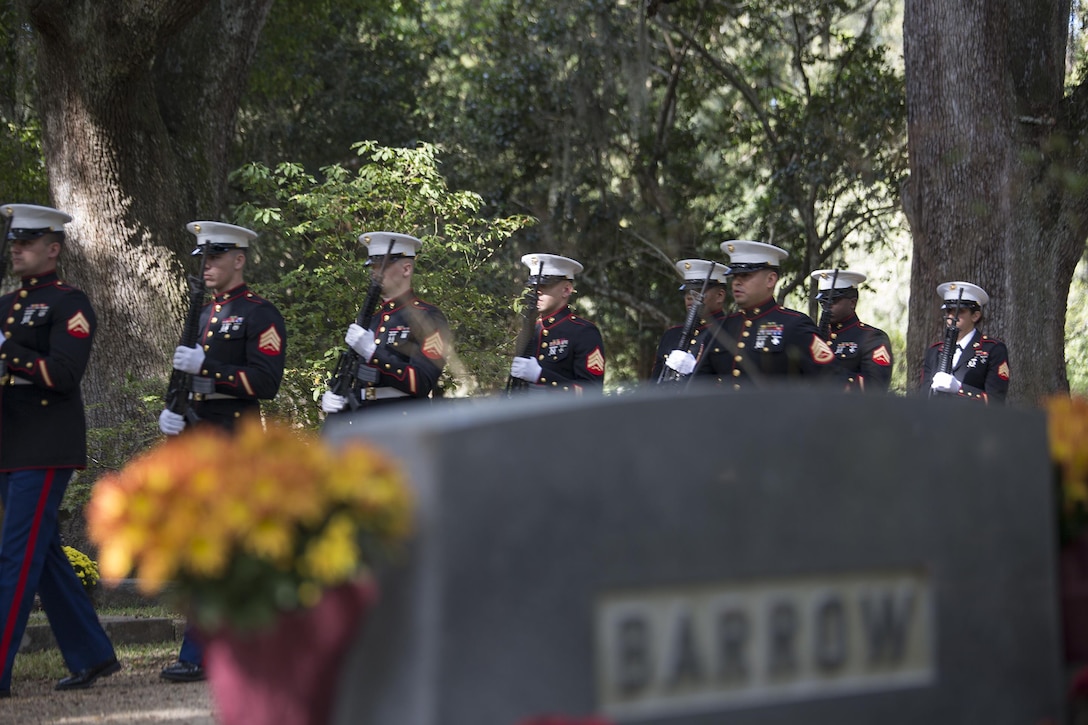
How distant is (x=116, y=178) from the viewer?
10164 millimetres

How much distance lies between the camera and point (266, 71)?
15648mm

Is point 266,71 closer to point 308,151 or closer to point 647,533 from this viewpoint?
point 308,151

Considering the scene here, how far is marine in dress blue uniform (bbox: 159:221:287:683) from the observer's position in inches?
252

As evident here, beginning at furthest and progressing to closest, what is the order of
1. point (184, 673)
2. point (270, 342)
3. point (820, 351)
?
point (820, 351)
point (270, 342)
point (184, 673)

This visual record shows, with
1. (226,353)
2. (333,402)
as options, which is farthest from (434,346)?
(226,353)

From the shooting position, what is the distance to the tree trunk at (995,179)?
10.6 metres

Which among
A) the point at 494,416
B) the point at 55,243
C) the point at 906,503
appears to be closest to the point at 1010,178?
the point at 55,243

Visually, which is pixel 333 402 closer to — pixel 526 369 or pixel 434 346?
pixel 434 346

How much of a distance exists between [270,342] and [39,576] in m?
1.54

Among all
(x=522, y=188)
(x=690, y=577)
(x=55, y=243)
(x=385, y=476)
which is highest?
(x=522, y=188)

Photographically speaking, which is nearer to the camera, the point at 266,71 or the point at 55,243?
the point at 55,243

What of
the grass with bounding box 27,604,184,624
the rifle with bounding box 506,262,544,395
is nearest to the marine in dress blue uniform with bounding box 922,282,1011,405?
the rifle with bounding box 506,262,544,395

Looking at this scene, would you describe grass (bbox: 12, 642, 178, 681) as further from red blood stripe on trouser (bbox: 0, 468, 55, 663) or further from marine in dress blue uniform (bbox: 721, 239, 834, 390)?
marine in dress blue uniform (bbox: 721, 239, 834, 390)

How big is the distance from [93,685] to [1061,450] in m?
4.76
